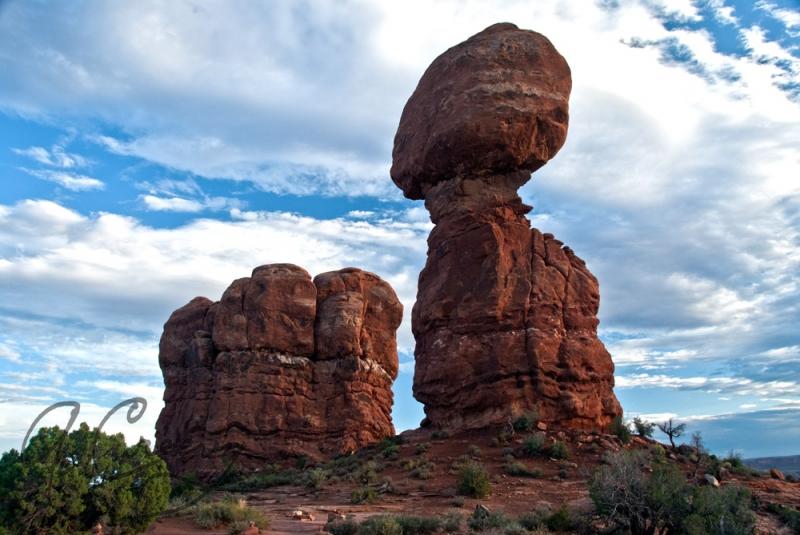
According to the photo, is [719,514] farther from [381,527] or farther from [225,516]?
[225,516]

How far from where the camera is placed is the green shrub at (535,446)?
20.2 meters

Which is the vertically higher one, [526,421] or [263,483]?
[526,421]

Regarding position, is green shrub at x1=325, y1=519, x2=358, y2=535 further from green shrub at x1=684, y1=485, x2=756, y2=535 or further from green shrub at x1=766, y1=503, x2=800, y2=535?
green shrub at x1=766, y1=503, x2=800, y2=535

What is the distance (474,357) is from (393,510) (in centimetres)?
861

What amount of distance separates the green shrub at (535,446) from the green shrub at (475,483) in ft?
9.99

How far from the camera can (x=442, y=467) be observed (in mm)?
19953

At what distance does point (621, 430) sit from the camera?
73.8ft

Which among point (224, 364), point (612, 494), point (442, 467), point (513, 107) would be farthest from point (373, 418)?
point (612, 494)

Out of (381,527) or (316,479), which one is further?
(316,479)

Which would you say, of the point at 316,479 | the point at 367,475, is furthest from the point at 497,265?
the point at 316,479

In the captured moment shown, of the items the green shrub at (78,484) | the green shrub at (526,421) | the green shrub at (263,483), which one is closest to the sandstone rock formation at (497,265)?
the green shrub at (526,421)

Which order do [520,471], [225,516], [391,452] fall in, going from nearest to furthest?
1. [225,516]
2. [520,471]
3. [391,452]

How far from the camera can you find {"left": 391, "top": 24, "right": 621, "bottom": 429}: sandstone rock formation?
75.4ft

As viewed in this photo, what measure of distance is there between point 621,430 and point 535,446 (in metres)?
4.16
